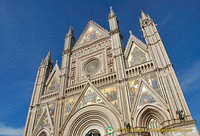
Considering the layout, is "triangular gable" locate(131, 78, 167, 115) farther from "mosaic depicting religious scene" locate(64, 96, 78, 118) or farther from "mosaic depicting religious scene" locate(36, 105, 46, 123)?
"mosaic depicting religious scene" locate(36, 105, 46, 123)

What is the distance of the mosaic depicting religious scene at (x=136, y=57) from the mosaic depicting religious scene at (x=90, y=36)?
625 cm

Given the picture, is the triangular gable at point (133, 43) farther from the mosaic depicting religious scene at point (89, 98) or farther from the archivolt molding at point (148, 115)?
the archivolt molding at point (148, 115)

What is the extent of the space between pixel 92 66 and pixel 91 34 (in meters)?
5.97

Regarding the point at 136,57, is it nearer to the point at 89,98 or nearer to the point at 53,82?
the point at 89,98

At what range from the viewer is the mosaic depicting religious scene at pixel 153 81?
47.7ft

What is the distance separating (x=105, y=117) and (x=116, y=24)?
1264 cm

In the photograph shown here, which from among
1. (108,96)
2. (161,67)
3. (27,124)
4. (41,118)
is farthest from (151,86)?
(27,124)

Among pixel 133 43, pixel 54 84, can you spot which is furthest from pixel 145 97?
pixel 54 84

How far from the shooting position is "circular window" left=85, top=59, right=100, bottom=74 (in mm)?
20078

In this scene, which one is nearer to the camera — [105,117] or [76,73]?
[105,117]

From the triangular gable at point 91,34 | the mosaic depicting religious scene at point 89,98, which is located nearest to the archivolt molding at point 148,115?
the mosaic depicting religious scene at point 89,98

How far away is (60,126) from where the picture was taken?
16.7 metres

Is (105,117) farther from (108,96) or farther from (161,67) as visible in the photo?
(161,67)

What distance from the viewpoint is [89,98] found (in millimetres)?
17359
